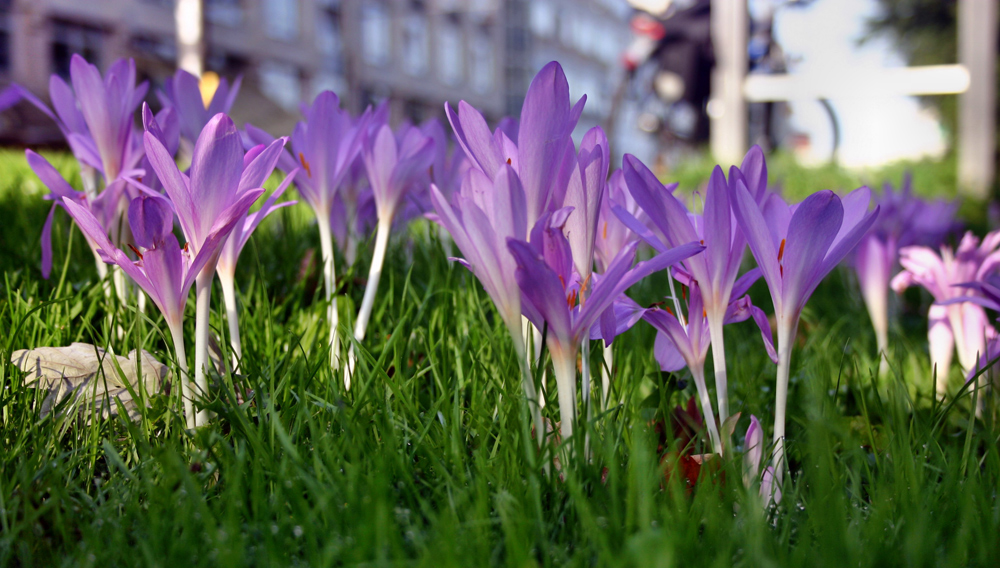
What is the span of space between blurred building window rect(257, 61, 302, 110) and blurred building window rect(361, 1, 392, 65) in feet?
19.3

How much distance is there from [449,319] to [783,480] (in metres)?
0.75

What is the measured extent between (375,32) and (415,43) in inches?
146

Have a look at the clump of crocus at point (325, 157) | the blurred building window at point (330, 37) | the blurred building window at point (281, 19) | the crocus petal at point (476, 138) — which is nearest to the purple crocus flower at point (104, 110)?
Answer: the clump of crocus at point (325, 157)

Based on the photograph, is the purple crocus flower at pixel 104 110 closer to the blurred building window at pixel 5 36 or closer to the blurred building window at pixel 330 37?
the blurred building window at pixel 5 36

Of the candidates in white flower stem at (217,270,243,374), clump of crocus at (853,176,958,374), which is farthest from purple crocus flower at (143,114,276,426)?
clump of crocus at (853,176,958,374)

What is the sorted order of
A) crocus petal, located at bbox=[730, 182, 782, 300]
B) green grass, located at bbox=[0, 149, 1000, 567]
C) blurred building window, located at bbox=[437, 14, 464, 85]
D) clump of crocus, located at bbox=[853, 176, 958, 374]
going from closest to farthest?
green grass, located at bbox=[0, 149, 1000, 567] → crocus petal, located at bbox=[730, 182, 782, 300] → clump of crocus, located at bbox=[853, 176, 958, 374] → blurred building window, located at bbox=[437, 14, 464, 85]

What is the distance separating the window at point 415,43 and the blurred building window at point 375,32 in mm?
1418

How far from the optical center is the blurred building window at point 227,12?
1042 inches

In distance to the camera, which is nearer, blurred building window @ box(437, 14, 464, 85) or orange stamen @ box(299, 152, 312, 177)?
orange stamen @ box(299, 152, 312, 177)

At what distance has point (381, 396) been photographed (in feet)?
3.57

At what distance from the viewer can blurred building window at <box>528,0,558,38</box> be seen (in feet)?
178

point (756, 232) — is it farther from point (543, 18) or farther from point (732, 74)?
point (543, 18)

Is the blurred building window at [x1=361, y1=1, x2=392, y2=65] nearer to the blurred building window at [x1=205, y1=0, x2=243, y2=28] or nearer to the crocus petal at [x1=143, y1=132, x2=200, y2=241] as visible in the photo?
the blurred building window at [x1=205, y1=0, x2=243, y2=28]

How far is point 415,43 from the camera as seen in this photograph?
1564 inches
